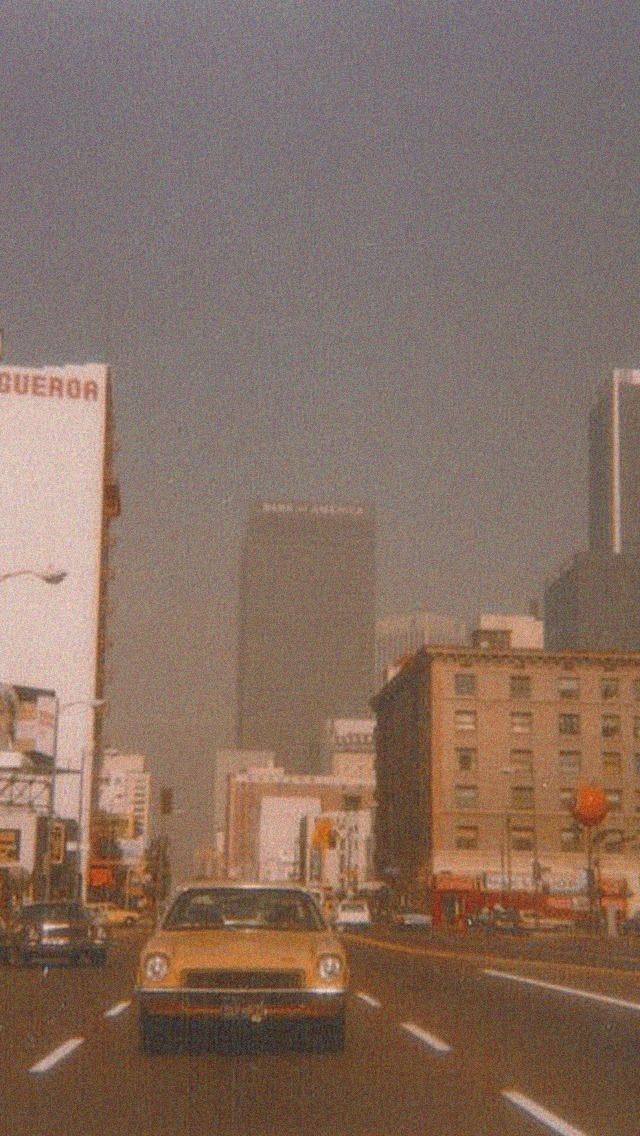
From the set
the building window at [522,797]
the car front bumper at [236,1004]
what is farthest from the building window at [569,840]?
the car front bumper at [236,1004]

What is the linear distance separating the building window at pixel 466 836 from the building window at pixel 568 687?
11789mm

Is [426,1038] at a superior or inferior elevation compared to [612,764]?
inferior

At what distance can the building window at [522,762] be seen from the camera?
11294 centimetres

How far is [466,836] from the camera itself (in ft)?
364

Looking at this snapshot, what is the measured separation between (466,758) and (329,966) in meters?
100

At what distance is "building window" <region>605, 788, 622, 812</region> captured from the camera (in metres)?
112

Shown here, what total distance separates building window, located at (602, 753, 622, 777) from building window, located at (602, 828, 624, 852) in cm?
453

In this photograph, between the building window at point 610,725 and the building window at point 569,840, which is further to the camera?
the building window at point 610,725

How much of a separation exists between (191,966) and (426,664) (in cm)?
10295

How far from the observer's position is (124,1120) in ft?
33.6

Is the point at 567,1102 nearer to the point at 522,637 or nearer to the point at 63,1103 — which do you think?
the point at 63,1103

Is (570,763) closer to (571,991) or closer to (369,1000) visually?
(571,991)

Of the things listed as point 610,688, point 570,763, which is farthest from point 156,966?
point 610,688

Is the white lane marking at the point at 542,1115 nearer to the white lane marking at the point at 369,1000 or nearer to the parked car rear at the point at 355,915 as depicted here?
the white lane marking at the point at 369,1000
